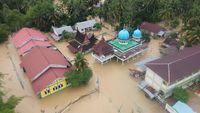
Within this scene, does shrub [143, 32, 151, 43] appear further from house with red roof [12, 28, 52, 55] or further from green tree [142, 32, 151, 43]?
house with red roof [12, 28, 52, 55]

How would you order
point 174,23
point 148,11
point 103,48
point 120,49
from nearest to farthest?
1. point 103,48
2. point 120,49
3. point 174,23
4. point 148,11

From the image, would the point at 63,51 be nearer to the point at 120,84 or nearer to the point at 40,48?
the point at 40,48

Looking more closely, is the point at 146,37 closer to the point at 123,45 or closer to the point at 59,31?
the point at 123,45

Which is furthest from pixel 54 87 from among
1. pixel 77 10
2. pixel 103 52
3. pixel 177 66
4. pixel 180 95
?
pixel 77 10

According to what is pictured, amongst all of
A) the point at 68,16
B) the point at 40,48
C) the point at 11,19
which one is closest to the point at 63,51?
the point at 40,48

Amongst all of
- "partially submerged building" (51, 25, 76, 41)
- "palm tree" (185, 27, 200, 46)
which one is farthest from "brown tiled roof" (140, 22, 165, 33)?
"partially submerged building" (51, 25, 76, 41)

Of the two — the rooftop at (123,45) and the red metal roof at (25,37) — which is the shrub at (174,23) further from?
the red metal roof at (25,37)
